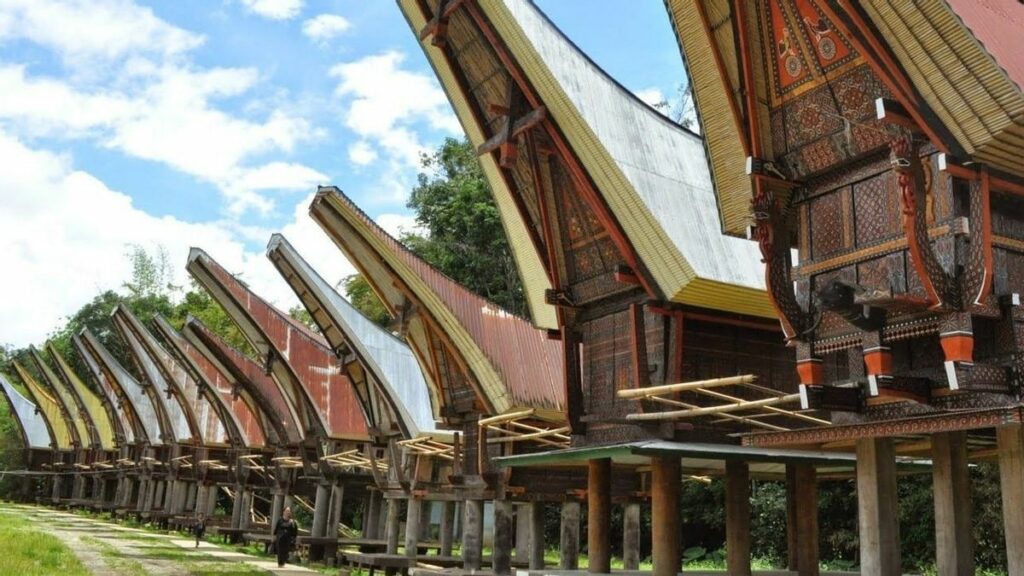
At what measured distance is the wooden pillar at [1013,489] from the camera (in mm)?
7582

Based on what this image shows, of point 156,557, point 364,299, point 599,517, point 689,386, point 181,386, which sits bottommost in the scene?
point 156,557

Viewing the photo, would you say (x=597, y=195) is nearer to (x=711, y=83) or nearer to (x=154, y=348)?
(x=711, y=83)

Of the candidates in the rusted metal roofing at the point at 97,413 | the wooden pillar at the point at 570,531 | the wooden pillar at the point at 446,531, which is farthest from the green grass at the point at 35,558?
the rusted metal roofing at the point at 97,413

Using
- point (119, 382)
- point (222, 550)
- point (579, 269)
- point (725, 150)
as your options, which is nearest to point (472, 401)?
point (579, 269)

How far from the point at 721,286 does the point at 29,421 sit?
194 feet

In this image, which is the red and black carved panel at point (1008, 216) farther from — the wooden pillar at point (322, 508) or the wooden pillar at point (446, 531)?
the wooden pillar at point (322, 508)

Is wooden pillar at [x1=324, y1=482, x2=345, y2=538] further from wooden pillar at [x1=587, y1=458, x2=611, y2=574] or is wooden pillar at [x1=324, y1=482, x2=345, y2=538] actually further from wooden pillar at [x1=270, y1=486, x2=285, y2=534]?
wooden pillar at [x1=587, y1=458, x2=611, y2=574]

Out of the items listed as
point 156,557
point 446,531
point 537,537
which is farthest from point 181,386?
point 537,537

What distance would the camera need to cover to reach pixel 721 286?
12.3m

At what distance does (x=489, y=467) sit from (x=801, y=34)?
34.8ft

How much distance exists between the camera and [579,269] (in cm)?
1411

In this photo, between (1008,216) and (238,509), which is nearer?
(1008,216)

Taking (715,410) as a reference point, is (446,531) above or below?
below

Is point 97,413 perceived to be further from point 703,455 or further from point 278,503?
point 703,455
